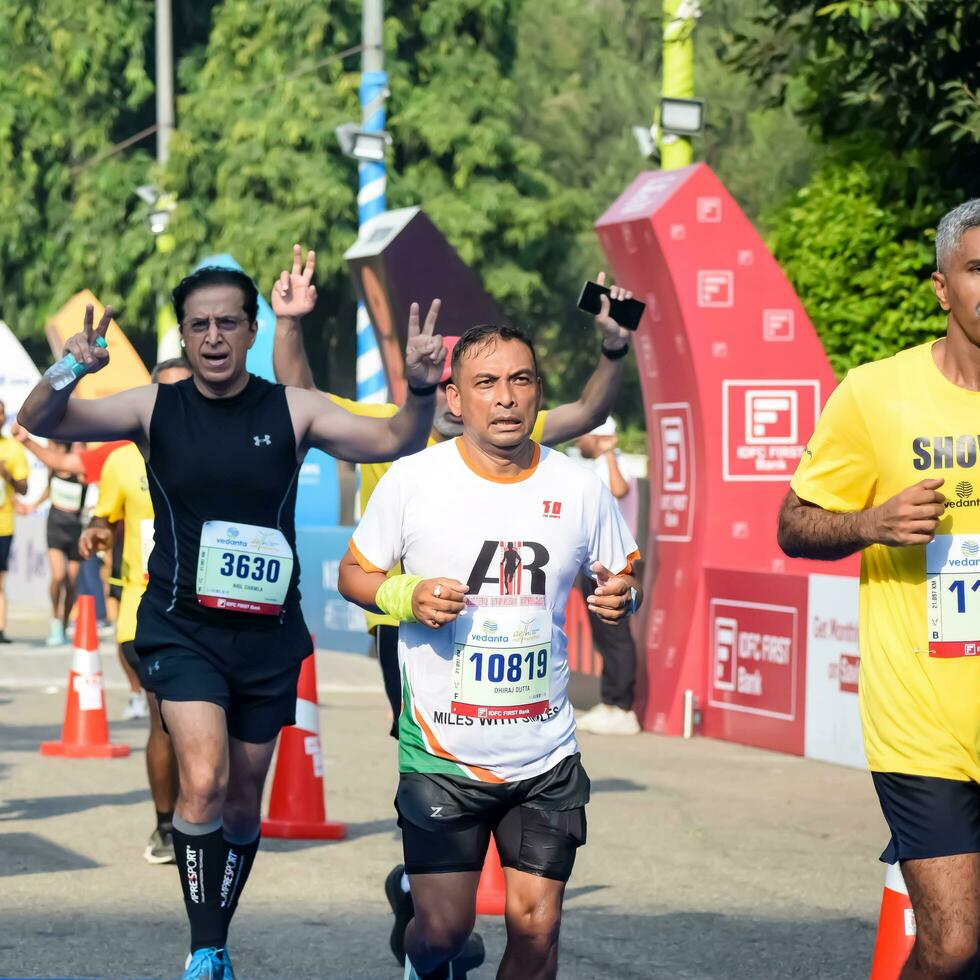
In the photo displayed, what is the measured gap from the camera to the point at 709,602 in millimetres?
12789

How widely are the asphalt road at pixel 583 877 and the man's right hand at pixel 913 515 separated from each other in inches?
102

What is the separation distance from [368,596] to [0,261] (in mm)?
35087

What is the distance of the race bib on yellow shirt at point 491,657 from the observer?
4.86 metres

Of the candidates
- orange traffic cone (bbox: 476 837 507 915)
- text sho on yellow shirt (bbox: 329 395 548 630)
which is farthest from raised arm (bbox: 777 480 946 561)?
orange traffic cone (bbox: 476 837 507 915)

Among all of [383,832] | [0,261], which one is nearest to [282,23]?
[0,261]

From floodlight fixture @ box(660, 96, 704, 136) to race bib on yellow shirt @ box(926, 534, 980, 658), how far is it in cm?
1038

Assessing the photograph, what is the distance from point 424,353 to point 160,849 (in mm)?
3267

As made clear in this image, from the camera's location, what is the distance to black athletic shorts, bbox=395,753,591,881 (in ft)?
16.1

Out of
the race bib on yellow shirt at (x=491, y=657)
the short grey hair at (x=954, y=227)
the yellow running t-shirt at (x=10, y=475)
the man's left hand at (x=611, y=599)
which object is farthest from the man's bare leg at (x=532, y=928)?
the yellow running t-shirt at (x=10, y=475)

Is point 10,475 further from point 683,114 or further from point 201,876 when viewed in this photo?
point 201,876

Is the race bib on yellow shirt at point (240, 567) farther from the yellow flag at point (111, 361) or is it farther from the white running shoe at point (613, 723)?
the yellow flag at point (111, 361)

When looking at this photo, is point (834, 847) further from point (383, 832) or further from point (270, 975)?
point (270, 975)

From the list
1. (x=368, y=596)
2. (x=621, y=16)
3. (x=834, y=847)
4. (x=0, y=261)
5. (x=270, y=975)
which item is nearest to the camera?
(x=368, y=596)

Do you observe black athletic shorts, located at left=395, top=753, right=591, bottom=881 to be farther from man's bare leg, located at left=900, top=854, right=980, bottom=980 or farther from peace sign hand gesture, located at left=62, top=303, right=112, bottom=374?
peace sign hand gesture, located at left=62, top=303, right=112, bottom=374
